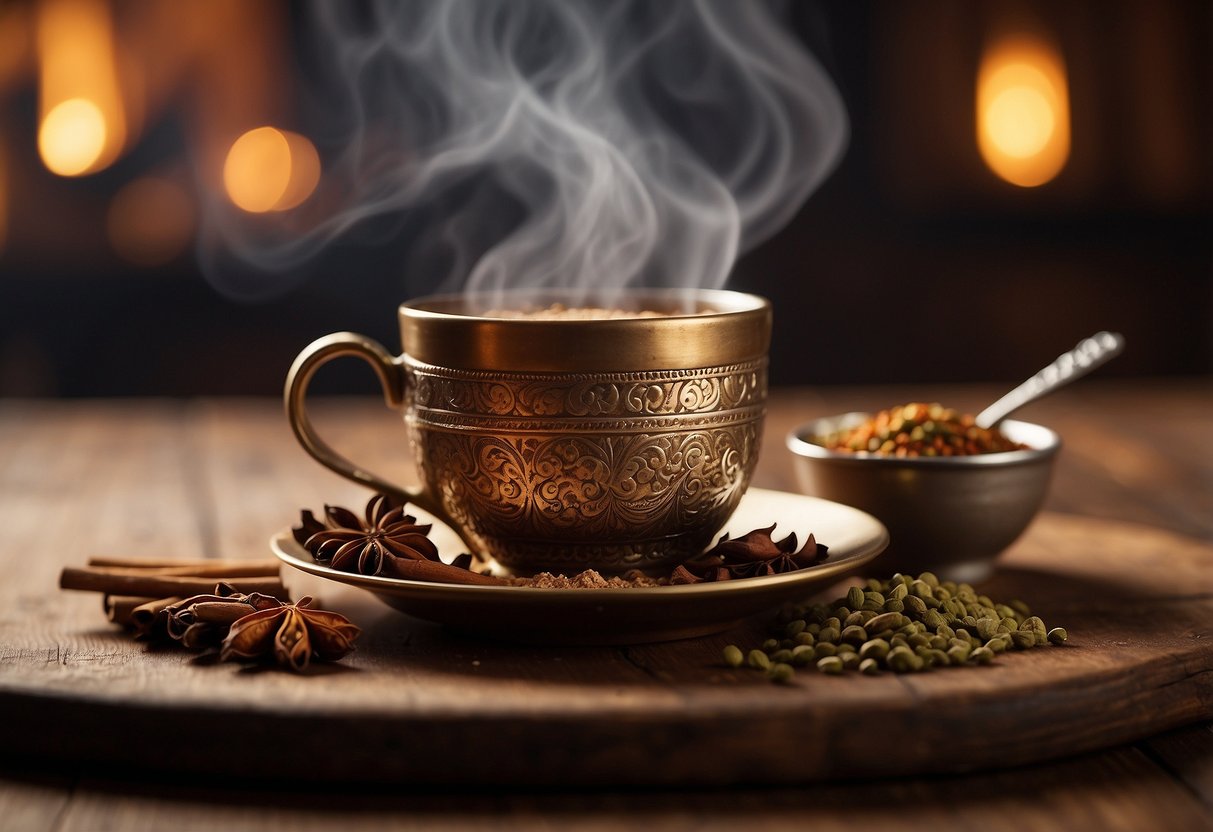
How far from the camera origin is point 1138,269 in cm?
420

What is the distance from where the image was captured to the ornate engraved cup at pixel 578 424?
1124mm


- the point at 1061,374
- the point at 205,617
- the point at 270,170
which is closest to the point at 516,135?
the point at 270,170

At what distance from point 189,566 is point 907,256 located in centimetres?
312

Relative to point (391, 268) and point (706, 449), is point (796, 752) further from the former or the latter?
point (391, 268)

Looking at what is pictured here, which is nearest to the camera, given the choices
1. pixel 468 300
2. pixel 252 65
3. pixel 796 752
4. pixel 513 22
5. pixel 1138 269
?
pixel 796 752

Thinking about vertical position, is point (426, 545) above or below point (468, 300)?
below

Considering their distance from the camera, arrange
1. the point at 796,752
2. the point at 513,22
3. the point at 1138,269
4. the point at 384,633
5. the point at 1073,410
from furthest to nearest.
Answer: the point at 1138,269 < the point at 1073,410 < the point at 513,22 < the point at 384,633 < the point at 796,752

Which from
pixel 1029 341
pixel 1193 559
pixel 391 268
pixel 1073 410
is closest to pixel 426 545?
pixel 1193 559

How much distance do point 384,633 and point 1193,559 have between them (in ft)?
2.77

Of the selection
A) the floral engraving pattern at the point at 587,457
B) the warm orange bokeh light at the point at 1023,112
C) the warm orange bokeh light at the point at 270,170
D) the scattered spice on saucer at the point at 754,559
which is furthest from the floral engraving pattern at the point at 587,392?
the warm orange bokeh light at the point at 1023,112

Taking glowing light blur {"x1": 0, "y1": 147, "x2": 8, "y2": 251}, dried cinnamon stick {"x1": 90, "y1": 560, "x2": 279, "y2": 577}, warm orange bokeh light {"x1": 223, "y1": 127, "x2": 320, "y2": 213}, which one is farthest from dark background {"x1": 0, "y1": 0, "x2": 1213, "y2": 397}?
dried cinnamon stick {"x1": 90, "y1": 560, "x2": 279, "y2": 577}

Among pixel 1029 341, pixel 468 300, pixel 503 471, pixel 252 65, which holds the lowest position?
pixel 1029 341

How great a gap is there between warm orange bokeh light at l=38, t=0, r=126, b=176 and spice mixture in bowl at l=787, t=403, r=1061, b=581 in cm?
291

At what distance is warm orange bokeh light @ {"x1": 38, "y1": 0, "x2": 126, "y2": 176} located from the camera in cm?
370
